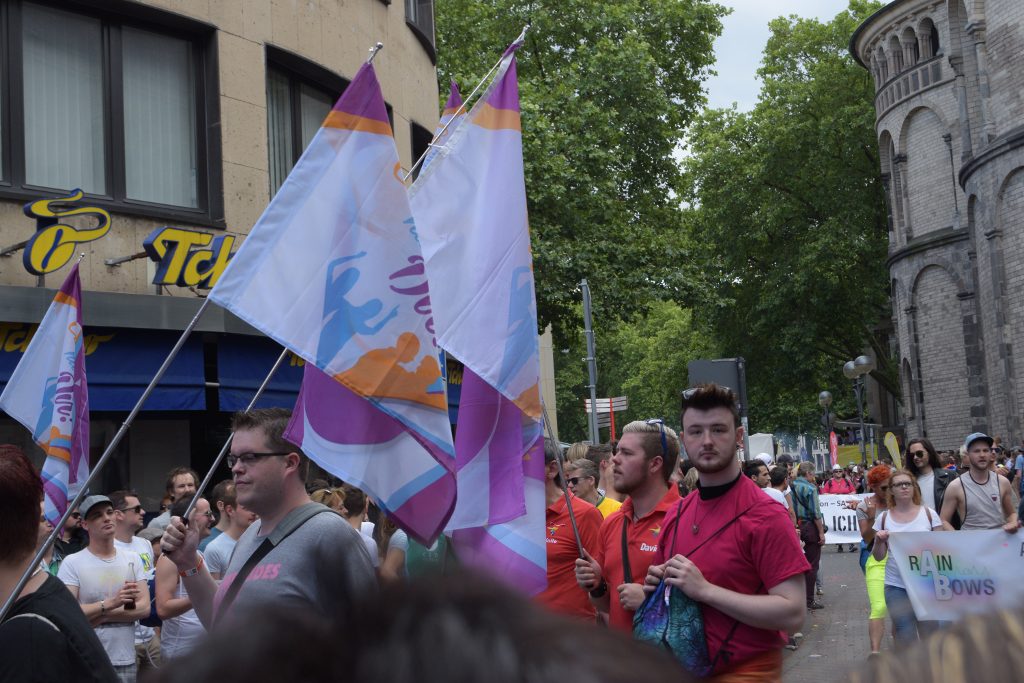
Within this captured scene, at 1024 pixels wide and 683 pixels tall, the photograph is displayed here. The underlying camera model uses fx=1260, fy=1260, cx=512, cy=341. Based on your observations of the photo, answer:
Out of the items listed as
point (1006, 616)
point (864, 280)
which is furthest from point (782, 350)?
point (1006, 616)

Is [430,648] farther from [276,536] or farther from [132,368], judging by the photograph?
[132,368]

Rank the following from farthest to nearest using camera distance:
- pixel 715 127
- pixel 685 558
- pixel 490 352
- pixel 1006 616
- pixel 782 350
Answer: pixel 715 127 < pixel 782 350 < pixel 490 352 < pixel 685 558 < pixel 1006 616

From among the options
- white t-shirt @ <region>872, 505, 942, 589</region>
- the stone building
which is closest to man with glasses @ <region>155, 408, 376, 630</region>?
white t-shirt @ <region>872, 505, 942, 589</region>

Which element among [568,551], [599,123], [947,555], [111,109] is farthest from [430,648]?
[599,123]

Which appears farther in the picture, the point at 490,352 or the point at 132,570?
the point at 132,570

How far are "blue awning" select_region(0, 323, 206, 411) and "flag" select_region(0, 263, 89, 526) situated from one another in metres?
3.54

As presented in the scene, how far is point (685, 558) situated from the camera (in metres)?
4.45

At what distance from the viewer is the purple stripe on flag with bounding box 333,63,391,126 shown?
212 inches

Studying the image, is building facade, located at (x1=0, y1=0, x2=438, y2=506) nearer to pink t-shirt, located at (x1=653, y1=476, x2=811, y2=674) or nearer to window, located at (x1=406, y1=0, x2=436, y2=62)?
window, located at (x1=406, y1=0, x2=436, y2=62)

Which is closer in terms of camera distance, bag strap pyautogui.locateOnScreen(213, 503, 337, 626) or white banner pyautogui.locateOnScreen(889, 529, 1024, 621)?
bag strap pyautogui.locateOnScreen(213, 503, 337, 626)


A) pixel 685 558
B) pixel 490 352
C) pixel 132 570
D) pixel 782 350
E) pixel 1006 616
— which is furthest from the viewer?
pixel 782 350

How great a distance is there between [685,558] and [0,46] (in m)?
10.7

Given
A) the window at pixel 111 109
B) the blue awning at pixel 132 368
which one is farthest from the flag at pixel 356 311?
the window at pixel 111 109

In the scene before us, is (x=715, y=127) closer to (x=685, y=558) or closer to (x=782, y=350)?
(x=782, y=350)
